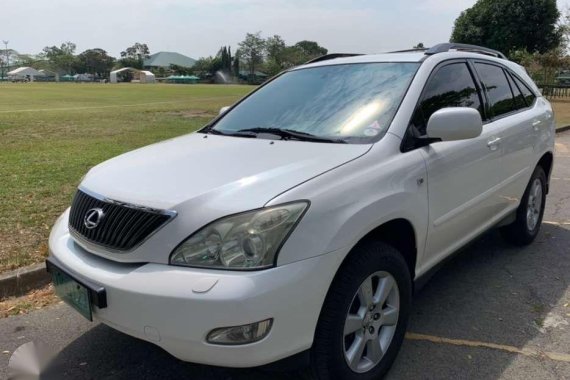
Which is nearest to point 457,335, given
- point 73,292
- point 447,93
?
point 447,93

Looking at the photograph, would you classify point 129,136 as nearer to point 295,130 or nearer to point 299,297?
point 295,130

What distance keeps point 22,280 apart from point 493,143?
3.61 meters

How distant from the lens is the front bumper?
7.10ft

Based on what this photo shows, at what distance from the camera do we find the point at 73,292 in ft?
8.59

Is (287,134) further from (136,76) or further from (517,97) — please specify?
(136,76)

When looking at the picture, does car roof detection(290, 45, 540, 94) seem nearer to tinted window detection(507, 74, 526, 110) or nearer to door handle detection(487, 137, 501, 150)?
tinted window detection(507, 74, 526, 110)

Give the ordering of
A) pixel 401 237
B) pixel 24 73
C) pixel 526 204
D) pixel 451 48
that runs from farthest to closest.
Result: pixel 24 73 → pixel 526 204 → pixel 451 48 → pixel 401 237

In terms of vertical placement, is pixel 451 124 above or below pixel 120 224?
above

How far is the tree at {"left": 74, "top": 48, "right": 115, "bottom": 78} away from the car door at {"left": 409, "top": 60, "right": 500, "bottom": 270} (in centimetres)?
14568

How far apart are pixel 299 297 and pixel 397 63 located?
6.53ft

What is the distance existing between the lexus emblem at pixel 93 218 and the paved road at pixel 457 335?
0.89m

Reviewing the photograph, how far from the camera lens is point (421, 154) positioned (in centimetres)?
310

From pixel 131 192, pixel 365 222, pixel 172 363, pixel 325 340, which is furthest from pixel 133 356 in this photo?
pixel 365 222

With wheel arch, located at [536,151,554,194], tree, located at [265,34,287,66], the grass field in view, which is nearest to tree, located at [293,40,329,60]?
tree, located at [265,34,287,66]
